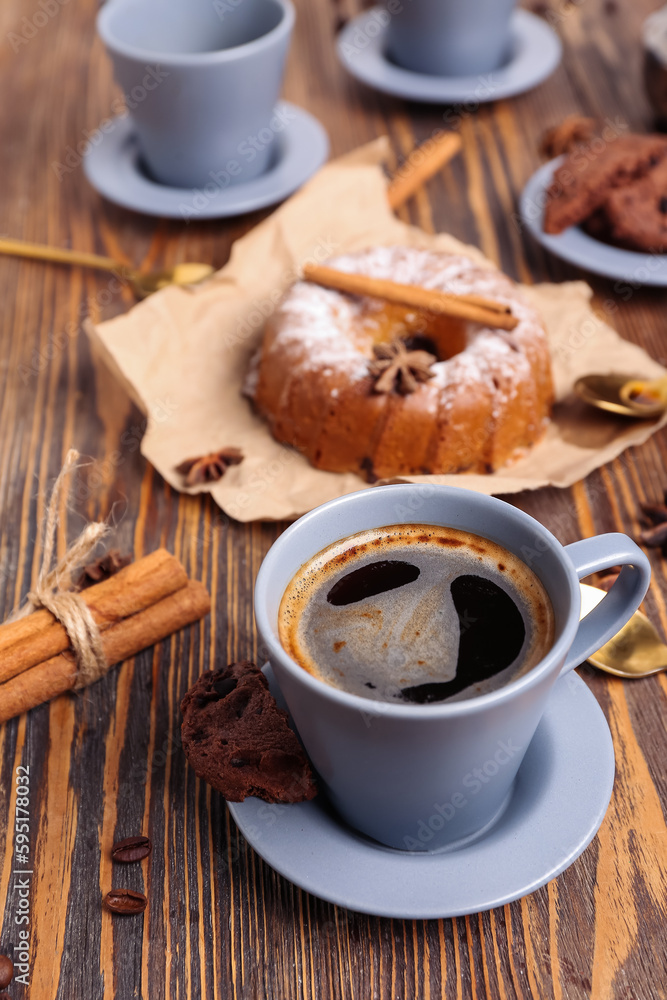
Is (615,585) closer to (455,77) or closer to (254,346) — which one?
(254,346)

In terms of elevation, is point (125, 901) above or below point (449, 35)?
below

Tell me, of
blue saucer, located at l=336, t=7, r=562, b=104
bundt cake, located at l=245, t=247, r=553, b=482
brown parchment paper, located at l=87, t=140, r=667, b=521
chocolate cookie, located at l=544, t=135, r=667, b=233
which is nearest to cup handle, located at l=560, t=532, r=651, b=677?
brown parchment paper, located at l=87, t=140, r=667, b=521

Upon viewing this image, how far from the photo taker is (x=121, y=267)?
5.82 ft

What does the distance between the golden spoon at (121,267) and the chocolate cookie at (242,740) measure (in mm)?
990

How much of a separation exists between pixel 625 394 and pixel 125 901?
1082 mm

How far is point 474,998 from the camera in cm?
83

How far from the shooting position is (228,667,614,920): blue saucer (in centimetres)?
78

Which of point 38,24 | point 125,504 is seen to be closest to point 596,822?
point 125,504

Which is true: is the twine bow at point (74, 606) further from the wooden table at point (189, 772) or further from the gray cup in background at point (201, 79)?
the gray cup in background at point (201, 79)

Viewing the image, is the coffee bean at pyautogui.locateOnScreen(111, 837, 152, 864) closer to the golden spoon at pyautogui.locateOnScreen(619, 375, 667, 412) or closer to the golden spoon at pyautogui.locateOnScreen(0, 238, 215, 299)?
the golden spoon at pyautogui.locateOnScreen(619, 375, 667, 412)

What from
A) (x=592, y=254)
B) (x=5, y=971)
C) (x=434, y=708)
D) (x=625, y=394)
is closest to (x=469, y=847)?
(x=434, y=708)

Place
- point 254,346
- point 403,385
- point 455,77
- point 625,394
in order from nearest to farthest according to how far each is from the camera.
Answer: point 403,385, point 625,394, point 254,346, point 455,77

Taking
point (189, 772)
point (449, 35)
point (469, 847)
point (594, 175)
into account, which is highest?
point (449, 35)

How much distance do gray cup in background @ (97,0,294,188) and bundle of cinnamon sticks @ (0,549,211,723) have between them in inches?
38.5
